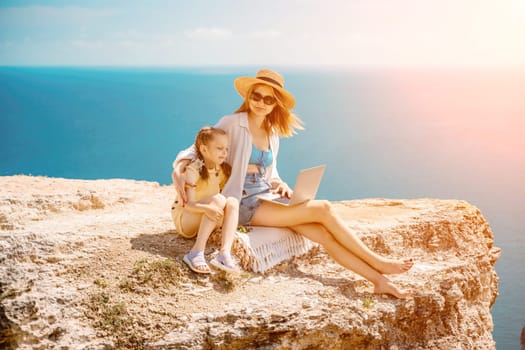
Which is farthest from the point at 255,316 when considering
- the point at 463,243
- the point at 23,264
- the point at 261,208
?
the point at 463,243

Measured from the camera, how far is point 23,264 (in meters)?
5.67

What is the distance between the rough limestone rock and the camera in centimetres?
529

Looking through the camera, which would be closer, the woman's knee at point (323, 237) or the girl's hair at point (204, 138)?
the girl's hair at point (204, 138)

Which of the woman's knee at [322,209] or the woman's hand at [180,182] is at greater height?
the woman's hand at [180,182]

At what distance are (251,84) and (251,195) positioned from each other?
118 centimetres

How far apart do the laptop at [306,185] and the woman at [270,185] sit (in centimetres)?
7

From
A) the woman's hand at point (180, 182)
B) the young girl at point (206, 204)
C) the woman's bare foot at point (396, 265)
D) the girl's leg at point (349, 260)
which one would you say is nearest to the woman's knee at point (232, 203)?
the young girl at point (206, 204)

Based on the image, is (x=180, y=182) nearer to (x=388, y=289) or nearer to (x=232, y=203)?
(x=232, y=203)

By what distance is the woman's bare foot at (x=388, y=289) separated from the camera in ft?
20.1

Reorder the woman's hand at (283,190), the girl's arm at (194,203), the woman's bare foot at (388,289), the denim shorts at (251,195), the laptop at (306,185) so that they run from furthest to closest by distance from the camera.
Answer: the woman's hand at (283,190), the denim shorts at (251,195), the woman's bare foot at (388,289), the laptop at (306,185), the girl's arm at (194,203)

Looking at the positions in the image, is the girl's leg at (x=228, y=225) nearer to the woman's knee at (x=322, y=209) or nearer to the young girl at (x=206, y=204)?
the young girl at (x=206, y=204)

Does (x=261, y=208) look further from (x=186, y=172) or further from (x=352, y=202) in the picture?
(x=352, y=202)

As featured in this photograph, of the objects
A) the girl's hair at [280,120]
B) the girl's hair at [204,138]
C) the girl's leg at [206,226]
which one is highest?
the girl's hair at [280,120]

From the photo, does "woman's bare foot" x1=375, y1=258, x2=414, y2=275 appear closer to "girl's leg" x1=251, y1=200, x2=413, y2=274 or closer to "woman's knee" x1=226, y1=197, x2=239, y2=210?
"girl's leg" x1=251, y1=200, x2=413, y2=274
